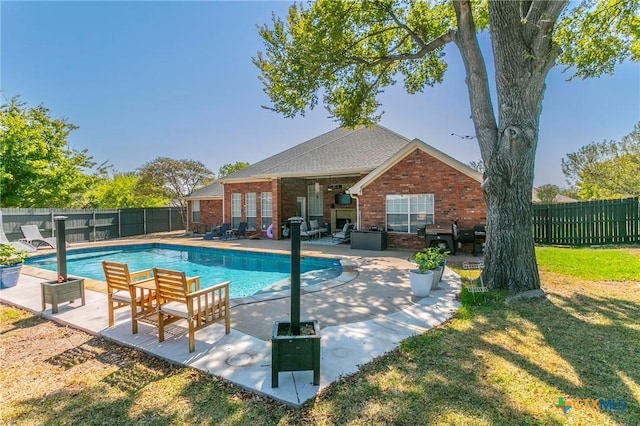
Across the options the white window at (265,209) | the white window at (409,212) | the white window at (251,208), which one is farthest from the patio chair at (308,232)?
the white window at (409,212)

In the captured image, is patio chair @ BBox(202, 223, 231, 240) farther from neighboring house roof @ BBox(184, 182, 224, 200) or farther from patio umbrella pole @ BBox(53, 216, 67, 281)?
patio umbrella pole @ BBox(53, 216, 67, 281)

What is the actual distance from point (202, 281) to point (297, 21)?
29.6ft

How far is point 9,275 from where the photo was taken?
695cm

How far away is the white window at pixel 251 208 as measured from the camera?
1856 cm

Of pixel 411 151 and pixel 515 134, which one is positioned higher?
pixel 411 151

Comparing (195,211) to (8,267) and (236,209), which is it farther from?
(8,267)

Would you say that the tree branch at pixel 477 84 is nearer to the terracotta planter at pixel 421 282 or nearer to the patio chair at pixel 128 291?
the terracotta planter at pixel 421 282

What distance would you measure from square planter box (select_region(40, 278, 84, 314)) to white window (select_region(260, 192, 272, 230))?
12.7 meters

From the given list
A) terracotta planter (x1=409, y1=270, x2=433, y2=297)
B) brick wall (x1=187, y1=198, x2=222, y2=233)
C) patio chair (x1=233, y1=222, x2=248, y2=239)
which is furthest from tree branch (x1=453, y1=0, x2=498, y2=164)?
brick wall (x1=187, y1=198, x2=222, y2=233)

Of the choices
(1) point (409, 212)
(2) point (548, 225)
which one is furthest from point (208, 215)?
→ (2) point (548, 225)

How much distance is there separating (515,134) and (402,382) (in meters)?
5.46

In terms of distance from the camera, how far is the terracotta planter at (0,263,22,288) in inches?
269

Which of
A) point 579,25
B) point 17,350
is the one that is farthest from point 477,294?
point 17,350

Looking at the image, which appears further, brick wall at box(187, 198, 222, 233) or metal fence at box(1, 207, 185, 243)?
brick wall at box(187, 198, 222, 233)
